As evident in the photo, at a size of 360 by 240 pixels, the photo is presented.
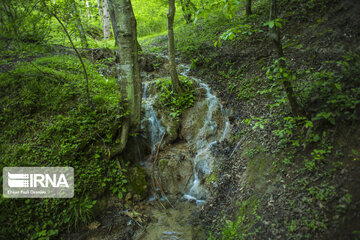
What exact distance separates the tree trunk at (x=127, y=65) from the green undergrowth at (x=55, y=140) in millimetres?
317

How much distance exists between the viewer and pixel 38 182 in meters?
4.04

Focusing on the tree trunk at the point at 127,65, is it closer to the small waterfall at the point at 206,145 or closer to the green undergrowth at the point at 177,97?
the green undergrowth at the point at 177,97

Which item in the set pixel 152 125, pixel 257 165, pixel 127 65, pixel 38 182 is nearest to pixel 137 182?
pixel 152 125

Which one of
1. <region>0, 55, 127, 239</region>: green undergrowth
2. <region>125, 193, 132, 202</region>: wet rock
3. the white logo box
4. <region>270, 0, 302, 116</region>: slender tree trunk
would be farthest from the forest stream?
<region>270, 0, 302, 116</region>: slender tree trunk

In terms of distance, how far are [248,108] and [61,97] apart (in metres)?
5.50

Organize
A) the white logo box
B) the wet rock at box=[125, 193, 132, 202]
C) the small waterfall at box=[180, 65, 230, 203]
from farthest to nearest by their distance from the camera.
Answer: the small waterfall at box=[180, 65, 230, 203] → the wet rock at box=[125, 193, 132, 202] → the white logo box

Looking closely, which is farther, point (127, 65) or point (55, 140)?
point (127, 65)

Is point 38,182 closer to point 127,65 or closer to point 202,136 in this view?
point 127,65

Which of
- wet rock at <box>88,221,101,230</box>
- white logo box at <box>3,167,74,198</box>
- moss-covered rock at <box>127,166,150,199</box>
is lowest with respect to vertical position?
wet rock at <box>88,221,101,230</box>

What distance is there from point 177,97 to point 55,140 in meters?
3.97

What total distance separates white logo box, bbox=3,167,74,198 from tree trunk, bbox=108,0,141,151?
1495mm

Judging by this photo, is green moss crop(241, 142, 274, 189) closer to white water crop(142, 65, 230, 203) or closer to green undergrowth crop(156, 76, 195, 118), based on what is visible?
white water crop(142, 65, 230, 203)

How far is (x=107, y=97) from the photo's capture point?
5.77 m

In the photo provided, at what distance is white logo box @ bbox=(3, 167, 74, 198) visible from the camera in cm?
387
